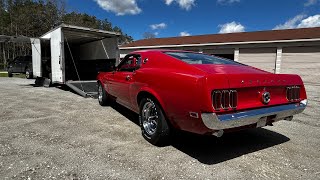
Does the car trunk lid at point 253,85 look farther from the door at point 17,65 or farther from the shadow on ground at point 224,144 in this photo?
the door at point 17,65

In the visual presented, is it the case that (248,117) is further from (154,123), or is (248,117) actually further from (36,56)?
(36,56)

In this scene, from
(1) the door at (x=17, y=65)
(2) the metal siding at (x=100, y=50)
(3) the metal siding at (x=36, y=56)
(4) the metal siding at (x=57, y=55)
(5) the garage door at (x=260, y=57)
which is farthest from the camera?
(1) the door at (x=17, y=65)

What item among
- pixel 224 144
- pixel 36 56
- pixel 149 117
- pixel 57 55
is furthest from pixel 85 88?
pixel 224 144

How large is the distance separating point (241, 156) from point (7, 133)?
156 inches

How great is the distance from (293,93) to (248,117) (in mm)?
1213

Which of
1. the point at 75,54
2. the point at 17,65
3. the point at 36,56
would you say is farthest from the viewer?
the point at 17,65

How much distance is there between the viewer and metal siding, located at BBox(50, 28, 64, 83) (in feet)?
29.5

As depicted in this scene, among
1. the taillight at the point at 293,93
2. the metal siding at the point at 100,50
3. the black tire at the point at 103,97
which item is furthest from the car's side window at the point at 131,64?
the metal siding at the point at 100,50

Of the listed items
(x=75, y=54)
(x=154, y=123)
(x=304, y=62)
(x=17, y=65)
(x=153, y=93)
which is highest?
(x=75, y=54)

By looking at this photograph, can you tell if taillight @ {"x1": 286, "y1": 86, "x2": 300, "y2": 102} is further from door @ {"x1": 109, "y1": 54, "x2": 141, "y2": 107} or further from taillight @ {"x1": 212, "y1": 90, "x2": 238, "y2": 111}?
door @ {"x1": 109, "y1": 54, "x2": 141, "y2": 107}

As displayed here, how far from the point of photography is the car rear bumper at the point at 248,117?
9.50 ft

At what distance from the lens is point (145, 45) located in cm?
2470

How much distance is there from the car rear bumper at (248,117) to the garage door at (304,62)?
13.6m

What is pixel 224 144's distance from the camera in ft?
13.2
